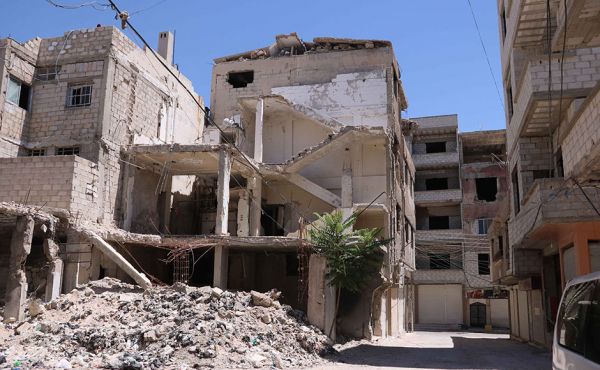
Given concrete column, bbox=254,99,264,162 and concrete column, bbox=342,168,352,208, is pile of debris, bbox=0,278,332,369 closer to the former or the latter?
concrete column, bbox=342,168,352,208

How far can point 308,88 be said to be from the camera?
31.0 meters

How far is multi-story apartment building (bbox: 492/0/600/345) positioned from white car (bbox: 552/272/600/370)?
4.45 metres

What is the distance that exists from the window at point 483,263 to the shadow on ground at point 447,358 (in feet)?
71.2

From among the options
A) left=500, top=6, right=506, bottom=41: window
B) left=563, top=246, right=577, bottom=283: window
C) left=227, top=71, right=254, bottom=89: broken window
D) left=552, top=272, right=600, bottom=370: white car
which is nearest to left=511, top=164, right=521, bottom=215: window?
left=563, top=246, right=577, bottom=283: window

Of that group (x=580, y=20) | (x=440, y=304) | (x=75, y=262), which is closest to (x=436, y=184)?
(x=440, y=304)

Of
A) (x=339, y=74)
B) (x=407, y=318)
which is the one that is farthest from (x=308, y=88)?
(x=407, y=318)

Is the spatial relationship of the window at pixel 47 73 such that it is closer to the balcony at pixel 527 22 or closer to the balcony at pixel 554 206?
the balcony at pixel 527 22

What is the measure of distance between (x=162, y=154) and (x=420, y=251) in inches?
1073

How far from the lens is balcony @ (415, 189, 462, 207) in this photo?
44.4 metres

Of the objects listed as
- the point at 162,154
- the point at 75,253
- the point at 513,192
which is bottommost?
the point at 75,253

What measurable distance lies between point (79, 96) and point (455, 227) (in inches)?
1254

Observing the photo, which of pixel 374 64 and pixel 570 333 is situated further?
pixel 374 64

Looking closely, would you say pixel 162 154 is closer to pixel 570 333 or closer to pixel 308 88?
pixel 308 88

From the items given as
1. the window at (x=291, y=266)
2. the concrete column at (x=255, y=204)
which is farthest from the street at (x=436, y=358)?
the concrete column at (x=255, y=204)
